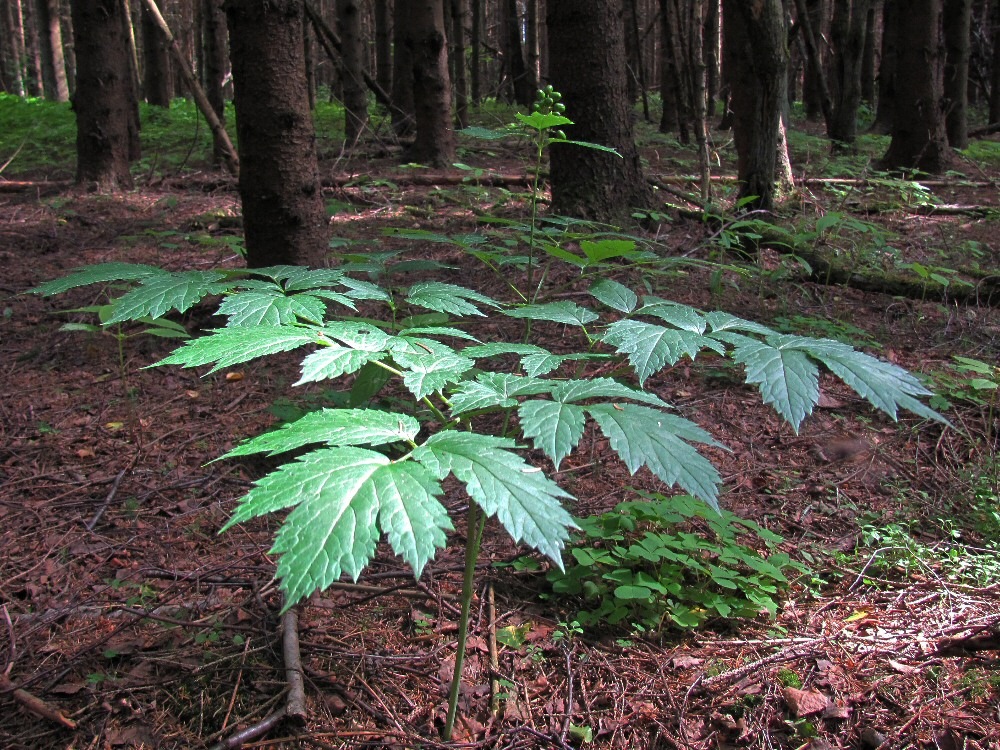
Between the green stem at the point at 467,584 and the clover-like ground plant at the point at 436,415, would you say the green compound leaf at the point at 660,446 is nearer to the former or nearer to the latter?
the clover-like ground plant at the point at 436,415

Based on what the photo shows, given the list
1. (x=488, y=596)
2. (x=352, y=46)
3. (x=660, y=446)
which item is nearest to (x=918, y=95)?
(x=352, y=46)

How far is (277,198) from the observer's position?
2.94m

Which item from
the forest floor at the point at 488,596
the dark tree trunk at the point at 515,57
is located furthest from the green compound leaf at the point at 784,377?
the dark tree trunk at the point at 515,57

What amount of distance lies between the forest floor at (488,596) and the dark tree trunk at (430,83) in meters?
4.15

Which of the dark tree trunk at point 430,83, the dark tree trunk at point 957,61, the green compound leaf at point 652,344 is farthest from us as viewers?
the dark tree trunk at point 957,61

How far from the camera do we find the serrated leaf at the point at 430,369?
1.06m

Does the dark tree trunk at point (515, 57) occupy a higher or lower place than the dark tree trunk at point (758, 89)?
higher

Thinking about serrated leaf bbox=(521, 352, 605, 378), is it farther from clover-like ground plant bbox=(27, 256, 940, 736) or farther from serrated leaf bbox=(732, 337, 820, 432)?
serrated leaf bbox=(732, 337, 820, 432)

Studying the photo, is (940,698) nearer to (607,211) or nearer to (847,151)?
(607,211)

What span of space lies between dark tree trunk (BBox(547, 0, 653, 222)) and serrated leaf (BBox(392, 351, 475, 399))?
11.5ft

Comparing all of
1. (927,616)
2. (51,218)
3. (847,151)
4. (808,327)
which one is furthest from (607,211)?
(847,151)

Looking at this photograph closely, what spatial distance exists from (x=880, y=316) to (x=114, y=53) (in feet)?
22.4

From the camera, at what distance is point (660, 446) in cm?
95

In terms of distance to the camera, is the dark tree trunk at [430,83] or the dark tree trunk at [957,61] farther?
the dark tree trunk at [957,61]
